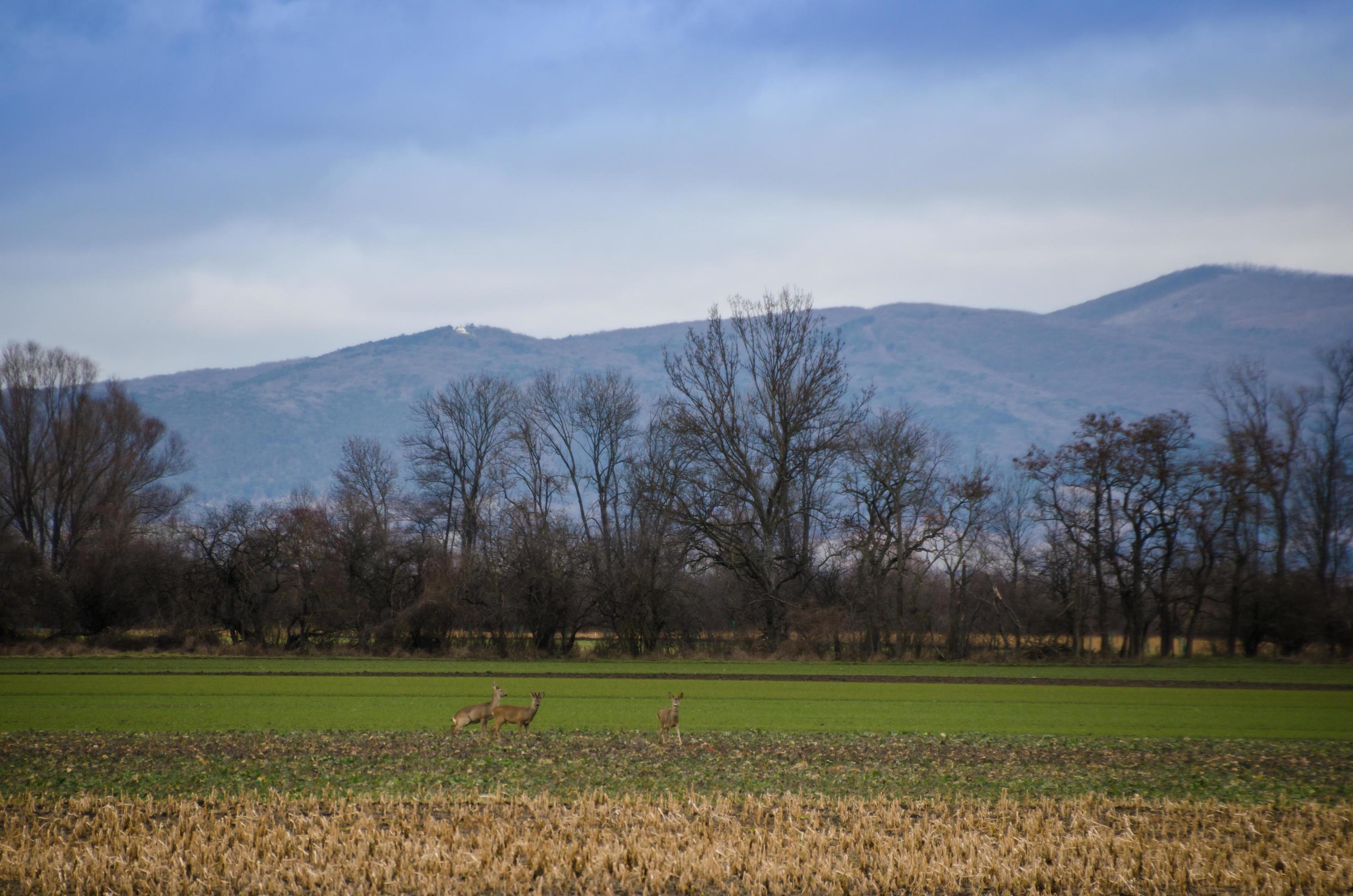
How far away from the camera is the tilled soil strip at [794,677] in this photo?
38.7 meters

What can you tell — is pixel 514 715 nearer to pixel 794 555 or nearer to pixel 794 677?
pixel 794 677

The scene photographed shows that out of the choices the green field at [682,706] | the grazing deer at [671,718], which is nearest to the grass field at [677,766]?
the grazing deer at [671,718]

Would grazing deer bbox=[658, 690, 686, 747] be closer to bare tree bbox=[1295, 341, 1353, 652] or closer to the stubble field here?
the stubble field

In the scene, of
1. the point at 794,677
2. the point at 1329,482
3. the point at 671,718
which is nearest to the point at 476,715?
the point at 671,718

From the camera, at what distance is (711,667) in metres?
49.7

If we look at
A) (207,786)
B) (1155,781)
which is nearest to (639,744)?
(207,786)

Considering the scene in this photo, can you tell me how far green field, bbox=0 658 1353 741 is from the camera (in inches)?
927

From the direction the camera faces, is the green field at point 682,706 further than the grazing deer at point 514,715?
Yes

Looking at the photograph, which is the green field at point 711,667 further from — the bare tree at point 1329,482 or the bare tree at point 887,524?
the bare tree at point 1329,482

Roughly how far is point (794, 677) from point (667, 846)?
32.1m

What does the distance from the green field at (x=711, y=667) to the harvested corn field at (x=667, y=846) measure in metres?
31.2

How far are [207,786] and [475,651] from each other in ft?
146

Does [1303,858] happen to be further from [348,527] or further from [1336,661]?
[348,527]

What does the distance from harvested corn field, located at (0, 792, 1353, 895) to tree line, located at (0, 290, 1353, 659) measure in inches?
1708
